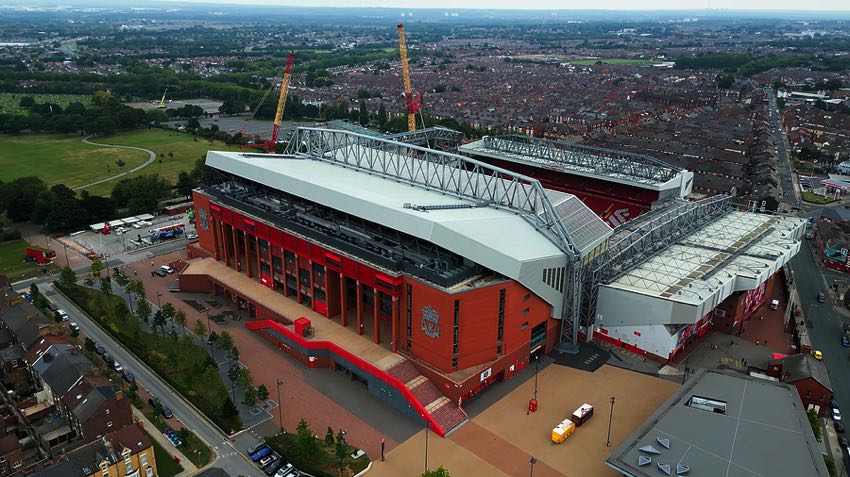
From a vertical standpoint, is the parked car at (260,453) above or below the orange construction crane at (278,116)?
below

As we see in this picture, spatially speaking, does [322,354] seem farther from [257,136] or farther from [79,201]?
[257,136]

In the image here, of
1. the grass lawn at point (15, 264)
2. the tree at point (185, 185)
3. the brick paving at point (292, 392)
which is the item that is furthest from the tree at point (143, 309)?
the tree at point (185, 185)

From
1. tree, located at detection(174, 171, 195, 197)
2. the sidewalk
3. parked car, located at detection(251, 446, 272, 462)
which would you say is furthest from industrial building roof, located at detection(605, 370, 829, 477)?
tree, located at detection(174, 171, 195, 197)

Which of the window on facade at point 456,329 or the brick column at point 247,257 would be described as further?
the brick column at point 247,257

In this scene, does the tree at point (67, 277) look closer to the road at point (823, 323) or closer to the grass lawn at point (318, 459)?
the grass lawn at point (318, 459)

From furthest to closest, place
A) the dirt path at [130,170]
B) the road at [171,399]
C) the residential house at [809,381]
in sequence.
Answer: the dirt path at [130,170], the residential house at [809,381], the road at [171,399]

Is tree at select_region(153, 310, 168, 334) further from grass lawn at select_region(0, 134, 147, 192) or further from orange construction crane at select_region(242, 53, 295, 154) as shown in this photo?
orange construction crane at select_region(242, 53, 295, 154)

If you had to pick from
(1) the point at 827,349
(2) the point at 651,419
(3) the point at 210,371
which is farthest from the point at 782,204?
(3) the point at 210,371
